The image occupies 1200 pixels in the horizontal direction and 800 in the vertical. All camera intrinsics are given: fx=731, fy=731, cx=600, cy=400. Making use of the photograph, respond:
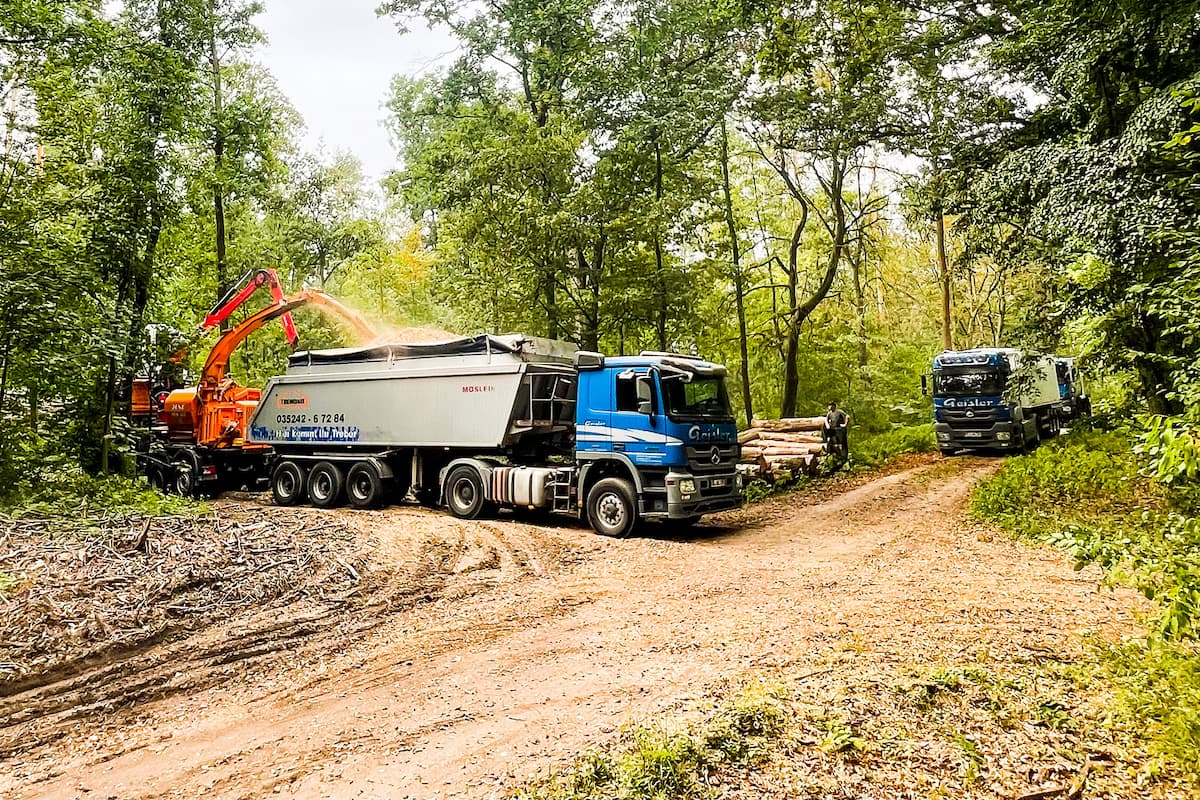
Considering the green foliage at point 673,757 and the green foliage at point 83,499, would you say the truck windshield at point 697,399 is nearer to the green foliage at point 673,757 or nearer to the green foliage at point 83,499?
the green foliage at point 673,757

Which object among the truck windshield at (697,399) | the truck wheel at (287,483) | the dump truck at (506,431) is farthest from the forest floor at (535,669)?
the truck wheel at (287,483)

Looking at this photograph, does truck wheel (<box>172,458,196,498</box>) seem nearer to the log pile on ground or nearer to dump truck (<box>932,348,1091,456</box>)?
the log pile on ground

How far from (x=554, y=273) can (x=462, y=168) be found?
3.88 metres

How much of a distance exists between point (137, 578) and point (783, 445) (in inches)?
Result: 554

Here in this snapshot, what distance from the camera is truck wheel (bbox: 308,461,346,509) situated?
1488 cm

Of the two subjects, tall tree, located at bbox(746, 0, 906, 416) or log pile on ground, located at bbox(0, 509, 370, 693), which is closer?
log pile on ground, located at bbox(0, 509, 370, 693)

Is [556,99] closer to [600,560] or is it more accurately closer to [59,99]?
[59,99]

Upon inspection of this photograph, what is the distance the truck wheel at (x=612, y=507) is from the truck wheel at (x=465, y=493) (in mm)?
2288

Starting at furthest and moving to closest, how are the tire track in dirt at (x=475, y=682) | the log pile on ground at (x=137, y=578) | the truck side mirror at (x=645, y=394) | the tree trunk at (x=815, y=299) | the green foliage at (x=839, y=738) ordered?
the tree trunk at (x=815, y=299), the truck side mirror at (x=645, y=394), the log pile on ground at (x=137, y=578), the tire track in dirt at (x=475, y=682), the green foliage at (x=839, y=738)

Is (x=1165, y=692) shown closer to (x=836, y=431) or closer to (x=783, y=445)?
(x=783, y=445)

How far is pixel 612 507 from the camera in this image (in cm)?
1181

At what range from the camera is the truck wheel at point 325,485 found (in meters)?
14.9

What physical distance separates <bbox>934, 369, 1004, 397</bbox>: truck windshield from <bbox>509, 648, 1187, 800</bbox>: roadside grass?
16.8 metres

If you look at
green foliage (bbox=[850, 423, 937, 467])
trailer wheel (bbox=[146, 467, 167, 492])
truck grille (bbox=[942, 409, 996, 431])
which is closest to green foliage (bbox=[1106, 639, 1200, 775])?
green foliage (bbox=[850, 423, 937, 467])
